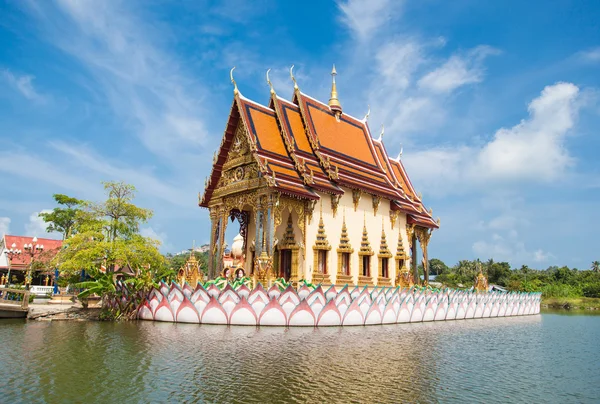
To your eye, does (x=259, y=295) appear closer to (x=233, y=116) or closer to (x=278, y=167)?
(x=278, y=167)

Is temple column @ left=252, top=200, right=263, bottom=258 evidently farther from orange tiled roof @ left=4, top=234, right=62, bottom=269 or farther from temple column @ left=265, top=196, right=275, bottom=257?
orange tiled roof @ left=4, top=234, right=62, bottom=269

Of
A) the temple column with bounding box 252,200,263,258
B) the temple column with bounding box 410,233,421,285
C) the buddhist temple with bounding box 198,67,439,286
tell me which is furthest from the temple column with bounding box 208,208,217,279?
the temple column with bounding box 410,233,421,285

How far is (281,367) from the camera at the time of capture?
665 centimetres

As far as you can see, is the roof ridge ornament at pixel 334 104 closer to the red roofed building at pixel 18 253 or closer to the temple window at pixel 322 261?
the temple window at pixel 322 261

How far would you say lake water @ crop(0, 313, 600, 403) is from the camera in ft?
17.2

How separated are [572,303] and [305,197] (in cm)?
3254

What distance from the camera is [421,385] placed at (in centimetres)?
585

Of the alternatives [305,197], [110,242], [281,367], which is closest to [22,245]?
[110,242]

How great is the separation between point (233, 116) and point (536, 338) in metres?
13.3

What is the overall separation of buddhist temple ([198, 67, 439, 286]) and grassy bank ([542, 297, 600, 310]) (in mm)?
24810

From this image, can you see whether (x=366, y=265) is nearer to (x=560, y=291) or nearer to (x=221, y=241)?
(x=221, y=241)

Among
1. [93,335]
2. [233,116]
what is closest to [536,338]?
[93,335]

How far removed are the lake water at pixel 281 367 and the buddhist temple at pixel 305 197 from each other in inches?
248

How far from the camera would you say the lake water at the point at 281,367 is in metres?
5.25
